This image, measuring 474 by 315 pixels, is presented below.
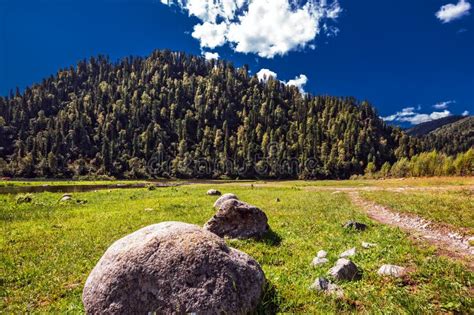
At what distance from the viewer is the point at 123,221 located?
24719 mm

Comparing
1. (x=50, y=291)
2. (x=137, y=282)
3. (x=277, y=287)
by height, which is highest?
(x=137, y=282)

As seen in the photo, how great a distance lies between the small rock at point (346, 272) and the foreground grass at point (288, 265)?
313 millimetres

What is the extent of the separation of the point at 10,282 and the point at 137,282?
8262 mm

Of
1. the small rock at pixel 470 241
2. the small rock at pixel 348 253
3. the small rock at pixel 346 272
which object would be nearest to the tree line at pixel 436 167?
the small rock at pixel 470 241

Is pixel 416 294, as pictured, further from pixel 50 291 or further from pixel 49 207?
pixel 49 207

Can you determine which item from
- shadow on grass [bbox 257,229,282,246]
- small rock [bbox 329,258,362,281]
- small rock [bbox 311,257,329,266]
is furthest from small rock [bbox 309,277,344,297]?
shadow on grass [bbox 257,229,282,246]

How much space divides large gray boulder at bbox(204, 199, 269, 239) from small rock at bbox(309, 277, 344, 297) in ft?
27.3

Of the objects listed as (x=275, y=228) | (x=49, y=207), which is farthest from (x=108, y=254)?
(x=49, y=207)

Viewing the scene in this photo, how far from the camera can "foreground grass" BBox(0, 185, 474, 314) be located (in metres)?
8.34

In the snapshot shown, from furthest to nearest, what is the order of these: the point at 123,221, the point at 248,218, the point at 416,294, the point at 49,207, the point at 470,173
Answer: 1. the point at 470,173
2. the point at 49,207
3. the point at 123,221
4. the point at 248,218
5. the point at 416,294

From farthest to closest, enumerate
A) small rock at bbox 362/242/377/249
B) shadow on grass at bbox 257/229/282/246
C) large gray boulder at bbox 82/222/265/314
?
shadow on grass at bbox 257/229/282/246 → small rock at bbox 362/242/377/249 → large gray boulder at bbox 82/222/265/314

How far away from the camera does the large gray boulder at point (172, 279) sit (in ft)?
24.8

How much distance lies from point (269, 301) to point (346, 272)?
3228 millimetres

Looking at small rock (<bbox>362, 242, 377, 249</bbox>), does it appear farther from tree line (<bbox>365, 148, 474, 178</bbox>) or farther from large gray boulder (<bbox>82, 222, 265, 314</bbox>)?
tree line (<bbox>365, 148, 474, 178</bbox>)
